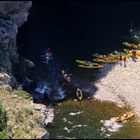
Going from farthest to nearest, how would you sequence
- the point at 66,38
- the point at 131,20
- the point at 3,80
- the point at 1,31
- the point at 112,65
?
the point at 131,20, the point at 66,38, the point at 112,65, the point at 1,31, the point at 3,80

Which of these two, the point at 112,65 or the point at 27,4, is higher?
the point at 27,4

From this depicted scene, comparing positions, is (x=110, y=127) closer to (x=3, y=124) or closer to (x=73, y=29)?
(x=3, y=124)

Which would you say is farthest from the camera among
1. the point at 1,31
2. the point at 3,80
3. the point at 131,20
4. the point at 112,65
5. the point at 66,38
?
the point at 131,20

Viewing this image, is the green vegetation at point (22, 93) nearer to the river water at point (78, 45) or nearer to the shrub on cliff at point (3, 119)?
the river water at point (78, 45)

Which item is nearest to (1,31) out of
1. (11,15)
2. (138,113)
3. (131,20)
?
(11,15)

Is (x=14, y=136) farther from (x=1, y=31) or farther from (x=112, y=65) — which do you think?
(x=112, y=65)

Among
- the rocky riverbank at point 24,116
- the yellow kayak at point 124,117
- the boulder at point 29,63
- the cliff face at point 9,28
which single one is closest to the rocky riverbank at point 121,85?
the yellow kayak at point 124,117

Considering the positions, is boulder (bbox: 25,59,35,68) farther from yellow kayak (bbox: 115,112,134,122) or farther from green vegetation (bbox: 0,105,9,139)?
green vegetation (bbox: 0,105,9,139)
